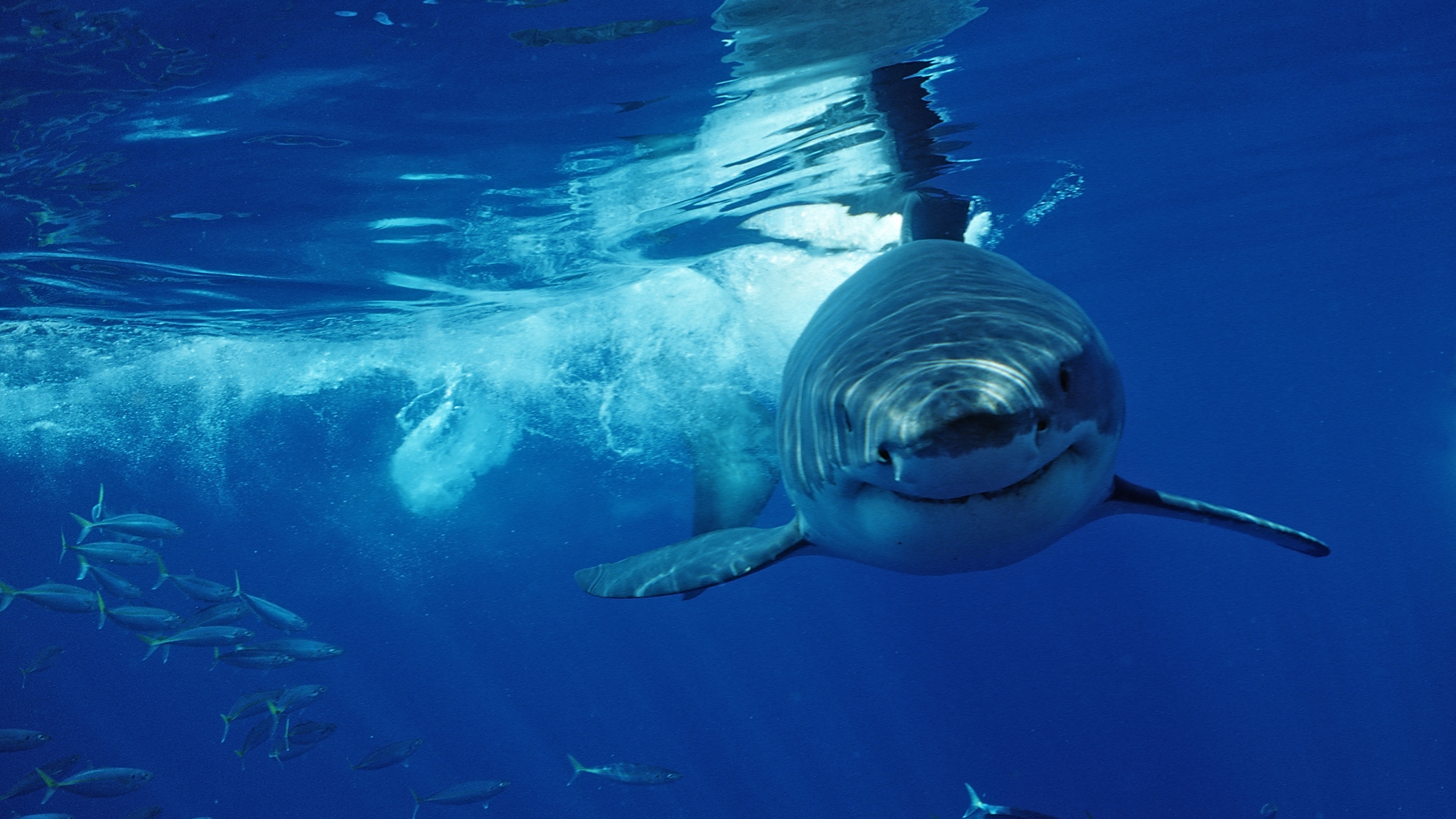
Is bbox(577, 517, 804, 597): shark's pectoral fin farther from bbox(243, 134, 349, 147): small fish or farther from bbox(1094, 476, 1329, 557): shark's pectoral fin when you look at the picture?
bbox(243, 134, 349, 147): small fish

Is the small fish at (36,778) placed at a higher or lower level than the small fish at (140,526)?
lower

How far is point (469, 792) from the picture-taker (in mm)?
11055

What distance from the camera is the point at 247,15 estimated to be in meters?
6.70

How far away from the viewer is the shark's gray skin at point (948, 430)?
6.94 feet

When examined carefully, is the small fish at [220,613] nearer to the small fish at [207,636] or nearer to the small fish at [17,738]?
the small fish at [207,636]

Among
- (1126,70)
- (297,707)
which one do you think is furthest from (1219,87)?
(297,707)

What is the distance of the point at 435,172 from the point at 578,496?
5921 centimetres

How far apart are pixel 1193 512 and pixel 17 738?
1299cm

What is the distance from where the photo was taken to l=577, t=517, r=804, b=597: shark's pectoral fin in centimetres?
390

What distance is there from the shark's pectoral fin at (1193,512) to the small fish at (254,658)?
10.3 metres

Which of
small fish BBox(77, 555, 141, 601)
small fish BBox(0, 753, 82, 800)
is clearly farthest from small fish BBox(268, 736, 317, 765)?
small fish BBox(77, 555, 141, 601)

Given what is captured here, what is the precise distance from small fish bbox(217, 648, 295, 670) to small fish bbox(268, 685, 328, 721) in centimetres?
40

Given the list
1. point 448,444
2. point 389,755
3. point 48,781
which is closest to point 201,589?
point 48,781

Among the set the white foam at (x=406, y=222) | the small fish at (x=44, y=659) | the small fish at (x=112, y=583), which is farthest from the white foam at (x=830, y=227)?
the small fish at (x=44, y=659)
